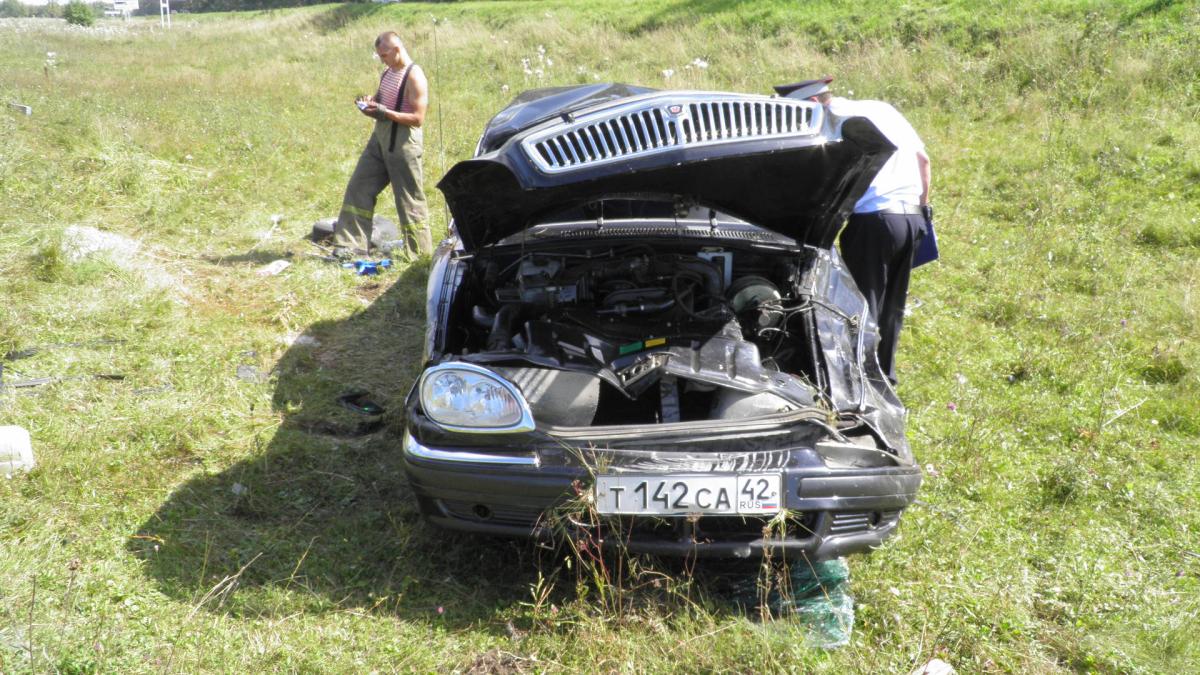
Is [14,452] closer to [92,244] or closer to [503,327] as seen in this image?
[503,327]

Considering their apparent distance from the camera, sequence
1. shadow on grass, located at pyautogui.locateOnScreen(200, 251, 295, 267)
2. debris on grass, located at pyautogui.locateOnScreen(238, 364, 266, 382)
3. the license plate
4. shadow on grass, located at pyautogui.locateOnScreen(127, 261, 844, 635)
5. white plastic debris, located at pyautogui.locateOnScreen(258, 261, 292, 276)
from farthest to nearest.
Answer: shadow on grass, located at pyautogui.locateOnScreen(200, 251, 295, 267)
white plastic debris, located at pyautogui.locateOnScreen(258, 261, 292, 276)
debris on grass, located at pyautogui.locateOnScreen(238, 364, 266, 382)
shadow on grass, located at pyautogui.locateOnScreen(127, 261, 844, 635)
the license plate

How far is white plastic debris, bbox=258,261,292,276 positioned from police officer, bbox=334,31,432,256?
430 mm

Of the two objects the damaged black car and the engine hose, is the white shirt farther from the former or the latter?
the engine hose

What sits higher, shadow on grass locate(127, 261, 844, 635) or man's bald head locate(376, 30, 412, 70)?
man's bald head locate(376, 30, 412, 70)

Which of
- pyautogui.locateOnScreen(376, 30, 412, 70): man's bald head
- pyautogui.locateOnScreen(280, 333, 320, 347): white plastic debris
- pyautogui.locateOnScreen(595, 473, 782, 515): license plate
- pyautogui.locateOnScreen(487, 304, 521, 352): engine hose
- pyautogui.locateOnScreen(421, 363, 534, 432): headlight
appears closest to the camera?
pyautogui.locateOnScreen(595, 473, 782, 515): license plate

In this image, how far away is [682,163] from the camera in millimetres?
2996

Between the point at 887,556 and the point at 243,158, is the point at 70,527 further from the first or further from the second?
the point at 243,158

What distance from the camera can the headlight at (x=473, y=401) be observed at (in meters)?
2.73

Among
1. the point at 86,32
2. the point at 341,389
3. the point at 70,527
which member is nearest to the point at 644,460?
the point at 70,527

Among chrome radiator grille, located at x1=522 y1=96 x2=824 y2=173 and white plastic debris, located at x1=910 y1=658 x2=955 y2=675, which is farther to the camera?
chrome radiator grille, located at x1=522 y1=96 x2=824 y2=173

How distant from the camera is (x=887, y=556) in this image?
326 centimetres

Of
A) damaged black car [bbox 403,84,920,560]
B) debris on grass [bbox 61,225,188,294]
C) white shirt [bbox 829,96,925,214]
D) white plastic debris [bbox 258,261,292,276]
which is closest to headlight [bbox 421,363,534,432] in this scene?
damaged black car [bbox 403,84,920,560]

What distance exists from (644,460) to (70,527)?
85.3 inches

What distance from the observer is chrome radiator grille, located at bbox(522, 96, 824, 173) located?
119 inches
